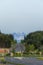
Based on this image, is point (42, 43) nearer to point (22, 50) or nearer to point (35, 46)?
point (35, 46)

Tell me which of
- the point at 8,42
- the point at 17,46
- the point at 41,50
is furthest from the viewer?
the point at 8,42

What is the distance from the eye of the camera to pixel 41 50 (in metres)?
66.7

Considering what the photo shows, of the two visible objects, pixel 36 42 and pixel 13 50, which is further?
pixel 36 42

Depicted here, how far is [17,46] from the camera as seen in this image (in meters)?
72.8

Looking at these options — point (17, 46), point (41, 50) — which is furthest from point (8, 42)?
point (41, 50)

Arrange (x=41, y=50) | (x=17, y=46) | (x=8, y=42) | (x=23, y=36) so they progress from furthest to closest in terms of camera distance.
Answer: (x=23, y=36) → (x=8, y=42) → (x=17, y=46) → (x=41, y=50)

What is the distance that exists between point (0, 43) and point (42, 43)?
62.9 ft

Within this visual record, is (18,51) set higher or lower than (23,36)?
lower

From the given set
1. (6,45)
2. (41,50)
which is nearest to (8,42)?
(6,45)

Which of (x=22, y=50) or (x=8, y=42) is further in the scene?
(x=8, y=42)

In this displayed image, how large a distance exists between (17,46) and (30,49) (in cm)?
483

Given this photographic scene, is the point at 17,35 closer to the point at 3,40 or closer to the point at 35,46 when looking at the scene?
the point at 3,40

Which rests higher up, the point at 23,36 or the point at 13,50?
the point at 23,36

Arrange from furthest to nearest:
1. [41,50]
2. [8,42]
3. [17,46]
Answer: [8,42], [17,46], [41,50]
